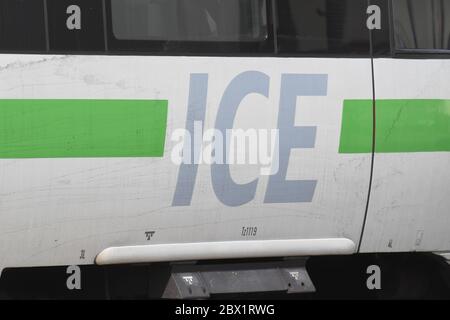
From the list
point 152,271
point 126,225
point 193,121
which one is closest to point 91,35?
point 193,121

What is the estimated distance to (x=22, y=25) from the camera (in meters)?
5.04

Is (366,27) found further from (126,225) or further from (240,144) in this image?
(126,225)

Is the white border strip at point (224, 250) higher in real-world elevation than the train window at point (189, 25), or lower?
lower

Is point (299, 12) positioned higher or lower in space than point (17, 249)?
higher

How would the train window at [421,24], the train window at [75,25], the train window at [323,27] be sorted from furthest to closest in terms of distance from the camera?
the train window at [421,24], the train window at [323,27], the train window at [75,25]

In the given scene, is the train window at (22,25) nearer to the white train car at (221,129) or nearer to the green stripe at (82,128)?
the white train car at (221,129)

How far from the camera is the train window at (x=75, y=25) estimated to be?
5086 millimetres

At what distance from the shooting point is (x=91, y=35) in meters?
5.14

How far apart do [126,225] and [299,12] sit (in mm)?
1531

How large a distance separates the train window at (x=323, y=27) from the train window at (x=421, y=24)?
8.6 inches

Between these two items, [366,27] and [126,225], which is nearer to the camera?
[126,225]

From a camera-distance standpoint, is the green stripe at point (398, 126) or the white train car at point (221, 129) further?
the green stripe at point (398, 126)

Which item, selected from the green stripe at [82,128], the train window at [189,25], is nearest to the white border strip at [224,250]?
the green stripe at [82,128]

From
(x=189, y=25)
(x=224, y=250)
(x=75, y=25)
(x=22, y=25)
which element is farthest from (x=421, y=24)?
(x=22, y=25)
